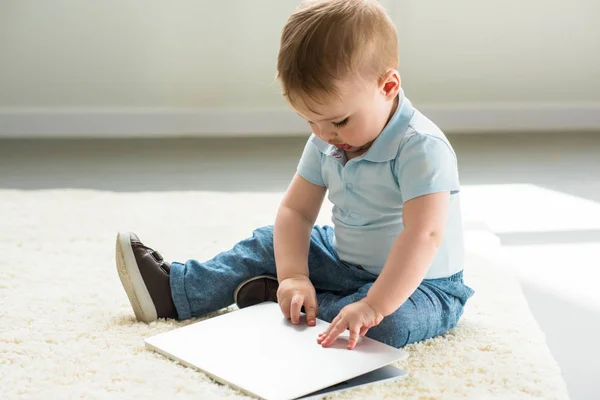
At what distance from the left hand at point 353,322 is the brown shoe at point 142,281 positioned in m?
0.27

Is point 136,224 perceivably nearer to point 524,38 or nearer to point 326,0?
point 326,0

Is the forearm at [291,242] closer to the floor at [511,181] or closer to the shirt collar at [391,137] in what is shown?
the shirt collar at [391,137]

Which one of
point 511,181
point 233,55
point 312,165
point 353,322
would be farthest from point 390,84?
point 233,55

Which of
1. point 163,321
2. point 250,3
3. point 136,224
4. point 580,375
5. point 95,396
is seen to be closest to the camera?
point 95,396

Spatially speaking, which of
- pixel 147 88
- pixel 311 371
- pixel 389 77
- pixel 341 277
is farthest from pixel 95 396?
pixel 147 88

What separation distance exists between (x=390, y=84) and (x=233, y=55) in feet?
6.08

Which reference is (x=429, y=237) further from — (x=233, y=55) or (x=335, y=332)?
(x=233, y=55)

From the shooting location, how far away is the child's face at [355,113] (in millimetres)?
978

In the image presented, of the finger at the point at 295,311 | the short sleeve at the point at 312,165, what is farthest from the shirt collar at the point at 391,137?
the finger at the point at 295,311

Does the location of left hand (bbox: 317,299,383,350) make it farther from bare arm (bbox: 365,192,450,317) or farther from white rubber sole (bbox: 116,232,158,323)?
white rubber sole (bbox: 116,232,158,323)

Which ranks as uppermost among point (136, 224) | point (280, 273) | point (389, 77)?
point (389, 77)

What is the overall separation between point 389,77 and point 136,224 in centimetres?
86

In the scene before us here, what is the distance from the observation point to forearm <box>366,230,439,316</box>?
3.21ft

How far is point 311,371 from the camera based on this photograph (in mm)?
921
